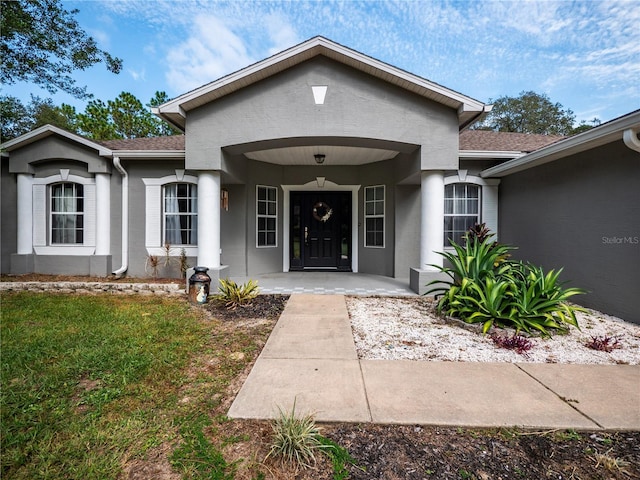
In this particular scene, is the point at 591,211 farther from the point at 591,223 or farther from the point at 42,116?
the point at 42,116

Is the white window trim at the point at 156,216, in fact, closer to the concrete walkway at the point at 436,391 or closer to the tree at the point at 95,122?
the concrete walkway at the point at 436,391

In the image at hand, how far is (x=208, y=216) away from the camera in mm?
6086

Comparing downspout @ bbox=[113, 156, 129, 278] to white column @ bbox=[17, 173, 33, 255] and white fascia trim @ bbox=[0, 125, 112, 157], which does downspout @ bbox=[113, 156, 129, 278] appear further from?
white column @ bbox=[17, 173, 33, 255]

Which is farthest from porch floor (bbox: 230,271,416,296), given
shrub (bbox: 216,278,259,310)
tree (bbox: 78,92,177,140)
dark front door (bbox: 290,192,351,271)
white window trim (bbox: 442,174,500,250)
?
tree (bbox: 78,92,177,140)

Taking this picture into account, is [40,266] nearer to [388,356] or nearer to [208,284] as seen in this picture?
[208,284]

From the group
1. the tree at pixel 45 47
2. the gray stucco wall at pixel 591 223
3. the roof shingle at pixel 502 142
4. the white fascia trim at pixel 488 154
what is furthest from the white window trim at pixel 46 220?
the gray stucco wall at pixel 591 223

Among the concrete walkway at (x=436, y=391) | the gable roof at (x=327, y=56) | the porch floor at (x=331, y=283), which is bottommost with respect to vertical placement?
the concrete walkway at (x=436, y=391)

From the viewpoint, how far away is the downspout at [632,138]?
3.98m

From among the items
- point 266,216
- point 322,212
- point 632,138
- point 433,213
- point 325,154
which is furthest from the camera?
point 322,212

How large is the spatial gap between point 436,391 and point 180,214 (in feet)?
23.2

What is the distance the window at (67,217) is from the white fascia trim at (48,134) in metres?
1.13

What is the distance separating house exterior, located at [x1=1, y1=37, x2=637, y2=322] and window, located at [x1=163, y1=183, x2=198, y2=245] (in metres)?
0.03

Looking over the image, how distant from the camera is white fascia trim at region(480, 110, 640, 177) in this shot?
3.99 metres

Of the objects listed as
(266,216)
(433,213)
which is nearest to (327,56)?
(433,213)
